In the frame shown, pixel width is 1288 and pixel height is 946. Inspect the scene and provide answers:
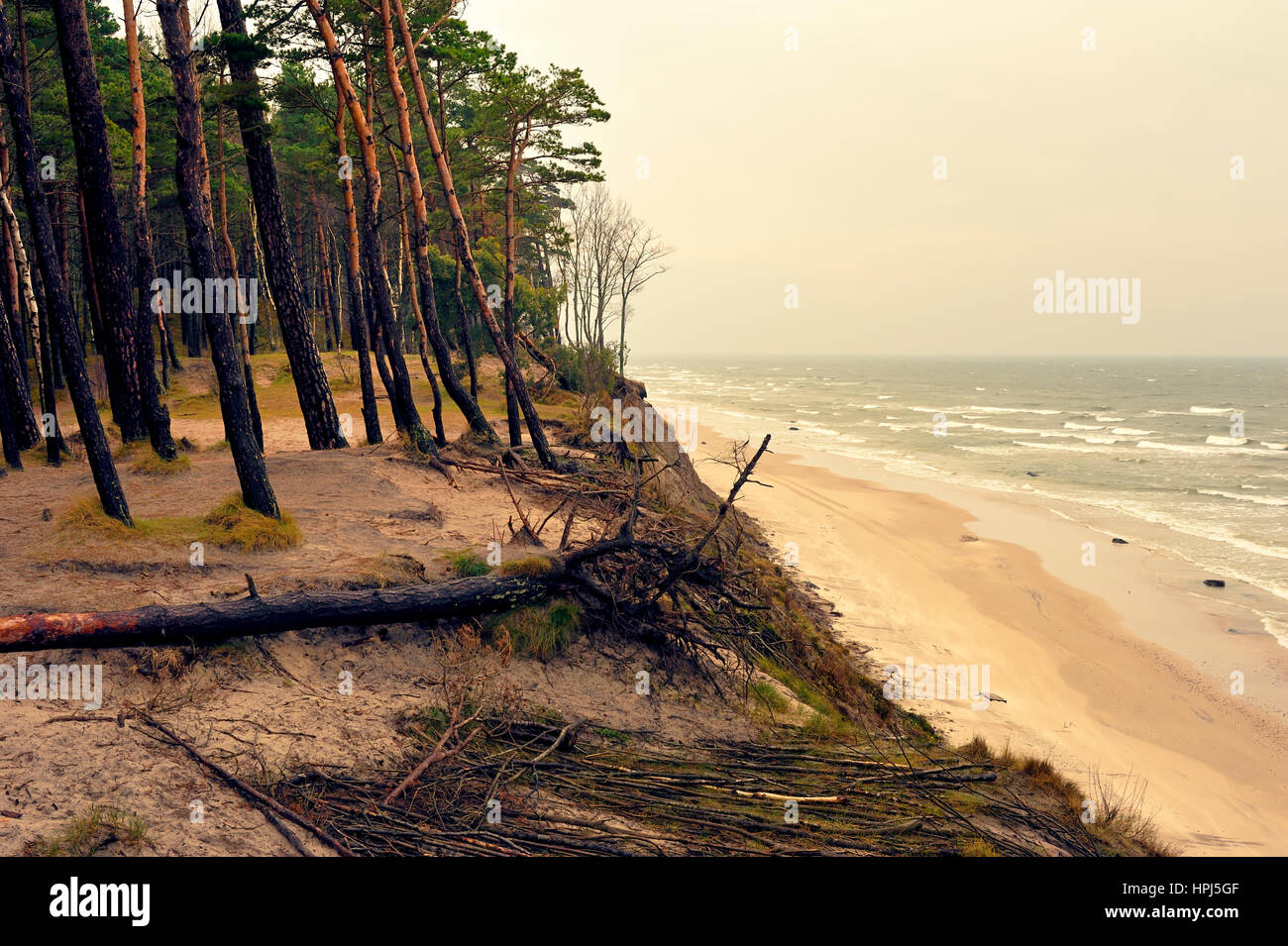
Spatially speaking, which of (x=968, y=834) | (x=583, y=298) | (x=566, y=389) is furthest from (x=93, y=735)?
(x=583, y=298)

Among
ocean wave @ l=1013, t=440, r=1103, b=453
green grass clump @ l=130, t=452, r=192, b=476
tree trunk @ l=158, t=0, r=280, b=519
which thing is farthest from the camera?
ocean wave @ l=1013, t=440, r=1103, b=453

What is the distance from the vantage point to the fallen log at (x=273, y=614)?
5.88m

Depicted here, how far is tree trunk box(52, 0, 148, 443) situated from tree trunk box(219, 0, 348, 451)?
2.20m

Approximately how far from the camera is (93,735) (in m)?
5.09

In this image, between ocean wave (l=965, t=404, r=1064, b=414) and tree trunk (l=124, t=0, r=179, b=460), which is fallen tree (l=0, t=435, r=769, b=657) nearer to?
tree trunk (l=124, t=0, r=179, b=460)

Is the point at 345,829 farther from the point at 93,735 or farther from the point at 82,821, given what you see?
the point at 93,735

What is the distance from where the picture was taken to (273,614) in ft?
21.8

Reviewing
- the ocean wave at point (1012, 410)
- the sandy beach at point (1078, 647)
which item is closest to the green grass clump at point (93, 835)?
the sandy beach at point (1078, 647)

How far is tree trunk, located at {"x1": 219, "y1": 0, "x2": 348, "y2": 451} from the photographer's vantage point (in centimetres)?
1250

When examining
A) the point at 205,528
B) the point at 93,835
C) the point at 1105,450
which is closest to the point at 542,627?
the point at 93,835

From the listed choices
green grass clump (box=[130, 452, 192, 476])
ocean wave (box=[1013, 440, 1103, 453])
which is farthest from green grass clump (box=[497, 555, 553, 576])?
ocean wave (box=[1013, 440, 1103, 453])

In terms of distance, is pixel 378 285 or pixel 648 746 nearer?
pixel 648 746

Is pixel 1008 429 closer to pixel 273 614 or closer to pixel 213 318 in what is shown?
pixel 213 318
